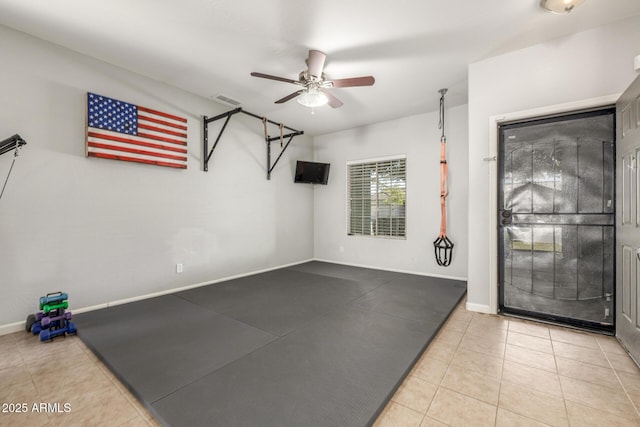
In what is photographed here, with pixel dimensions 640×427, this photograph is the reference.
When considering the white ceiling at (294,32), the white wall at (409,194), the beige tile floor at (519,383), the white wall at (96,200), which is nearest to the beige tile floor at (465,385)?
the beige tile floor at (519,383)

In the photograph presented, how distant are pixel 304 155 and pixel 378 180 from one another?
1968mm

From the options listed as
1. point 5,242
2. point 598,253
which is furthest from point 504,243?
point 5,242

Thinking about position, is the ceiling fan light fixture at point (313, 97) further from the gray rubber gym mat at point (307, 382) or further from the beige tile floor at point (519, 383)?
the beige tile floor at point (519, 383)

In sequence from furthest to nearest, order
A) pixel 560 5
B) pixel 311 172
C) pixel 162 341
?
pixel 311 172 < pixel 162 341 < pixel 560 5

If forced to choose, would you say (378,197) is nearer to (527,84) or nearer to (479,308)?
(479,308)

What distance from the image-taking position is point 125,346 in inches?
98.0

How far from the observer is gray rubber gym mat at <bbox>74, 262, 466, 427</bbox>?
1.73 metres

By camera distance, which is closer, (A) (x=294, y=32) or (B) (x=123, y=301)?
(A) (x=294, y=32)

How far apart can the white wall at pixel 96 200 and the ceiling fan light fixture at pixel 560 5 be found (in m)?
4.49

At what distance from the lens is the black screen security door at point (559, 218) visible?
2.83 meters

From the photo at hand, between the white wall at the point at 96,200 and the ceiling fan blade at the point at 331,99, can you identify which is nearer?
the white wall at the point at 96,200

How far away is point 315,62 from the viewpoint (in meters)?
3.16

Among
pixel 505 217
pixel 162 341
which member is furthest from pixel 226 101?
pixel 505 217

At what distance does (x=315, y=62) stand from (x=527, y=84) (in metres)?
2.54
